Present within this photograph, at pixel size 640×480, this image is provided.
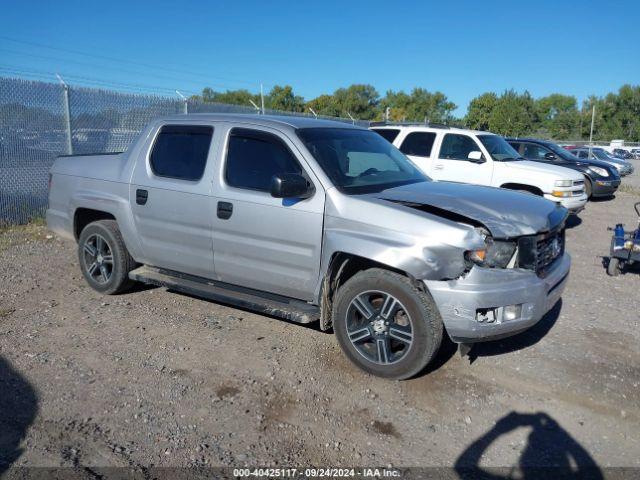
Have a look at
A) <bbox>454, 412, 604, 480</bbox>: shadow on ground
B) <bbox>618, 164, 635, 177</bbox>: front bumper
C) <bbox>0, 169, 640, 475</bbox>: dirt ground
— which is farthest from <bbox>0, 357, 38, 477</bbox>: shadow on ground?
<bbox>618, 164, 635, 177</bbox>: front bumper

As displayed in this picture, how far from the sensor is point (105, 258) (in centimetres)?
575

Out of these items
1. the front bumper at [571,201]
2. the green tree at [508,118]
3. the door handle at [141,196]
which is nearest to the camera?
the door handle at [141,196]

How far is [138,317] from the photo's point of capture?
5.30 meters

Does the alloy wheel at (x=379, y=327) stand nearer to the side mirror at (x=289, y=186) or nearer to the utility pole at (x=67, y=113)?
the side mirror at (x=289, y=186)

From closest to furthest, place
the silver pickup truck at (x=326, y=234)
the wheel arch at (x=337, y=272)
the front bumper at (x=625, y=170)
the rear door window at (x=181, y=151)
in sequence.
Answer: the silver pickup truck at (x=326, y=234), the wheel arch at (x=337, y=272), the rear door window at (x=181, y=151), the front bumper at (x=625, y=170)

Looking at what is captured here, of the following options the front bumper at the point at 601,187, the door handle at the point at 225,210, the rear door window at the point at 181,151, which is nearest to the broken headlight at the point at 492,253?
the door handle at the point at 225,210

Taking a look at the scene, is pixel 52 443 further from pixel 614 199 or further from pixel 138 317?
pixel 614 199

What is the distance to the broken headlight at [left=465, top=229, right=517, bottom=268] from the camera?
3.78 m

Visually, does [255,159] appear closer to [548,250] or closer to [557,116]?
[548,250]

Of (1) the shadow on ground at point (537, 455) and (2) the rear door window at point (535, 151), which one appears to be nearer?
(1) the shadow on ground at point (537, 455)

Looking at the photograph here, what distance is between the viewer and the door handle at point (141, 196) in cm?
521

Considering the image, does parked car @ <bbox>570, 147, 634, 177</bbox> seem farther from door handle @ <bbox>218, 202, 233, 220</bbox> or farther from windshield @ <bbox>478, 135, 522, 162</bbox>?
door handle @ <bbox>218, 202, 233, 220</bbox>

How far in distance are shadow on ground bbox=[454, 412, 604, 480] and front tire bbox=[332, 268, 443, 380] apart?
0.70 meters

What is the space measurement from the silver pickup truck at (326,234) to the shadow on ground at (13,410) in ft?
5.08
